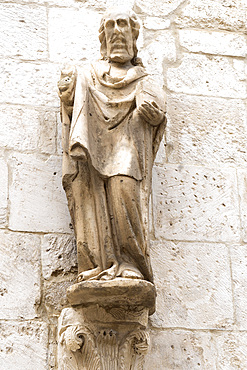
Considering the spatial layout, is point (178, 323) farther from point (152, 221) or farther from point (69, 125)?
point (69, 125)

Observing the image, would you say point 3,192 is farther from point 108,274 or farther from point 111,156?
point 108,274

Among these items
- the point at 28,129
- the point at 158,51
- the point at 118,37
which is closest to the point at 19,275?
the point at 28,129

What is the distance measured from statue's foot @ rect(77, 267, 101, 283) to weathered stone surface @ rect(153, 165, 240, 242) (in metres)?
0.55

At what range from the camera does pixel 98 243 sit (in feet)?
13.2

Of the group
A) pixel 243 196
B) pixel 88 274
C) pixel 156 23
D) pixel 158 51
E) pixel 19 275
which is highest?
pixel 156 23

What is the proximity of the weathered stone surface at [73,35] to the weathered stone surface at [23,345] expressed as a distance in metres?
1.38

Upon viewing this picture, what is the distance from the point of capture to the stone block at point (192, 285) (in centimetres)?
432

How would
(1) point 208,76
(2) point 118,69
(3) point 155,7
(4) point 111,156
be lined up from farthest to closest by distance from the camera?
(3) point 155,7, (1) point 208,76, (2) point 118,69, (4) point 111,156

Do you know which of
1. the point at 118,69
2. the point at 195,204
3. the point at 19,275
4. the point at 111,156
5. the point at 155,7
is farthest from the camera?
the point at 155,7

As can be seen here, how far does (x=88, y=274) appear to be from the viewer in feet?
13.0

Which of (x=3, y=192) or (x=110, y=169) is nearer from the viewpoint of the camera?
(x=110, y=169)

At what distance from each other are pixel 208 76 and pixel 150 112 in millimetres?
856

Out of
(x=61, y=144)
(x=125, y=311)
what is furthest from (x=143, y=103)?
(x=125, y=311)

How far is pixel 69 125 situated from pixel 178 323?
100cm
